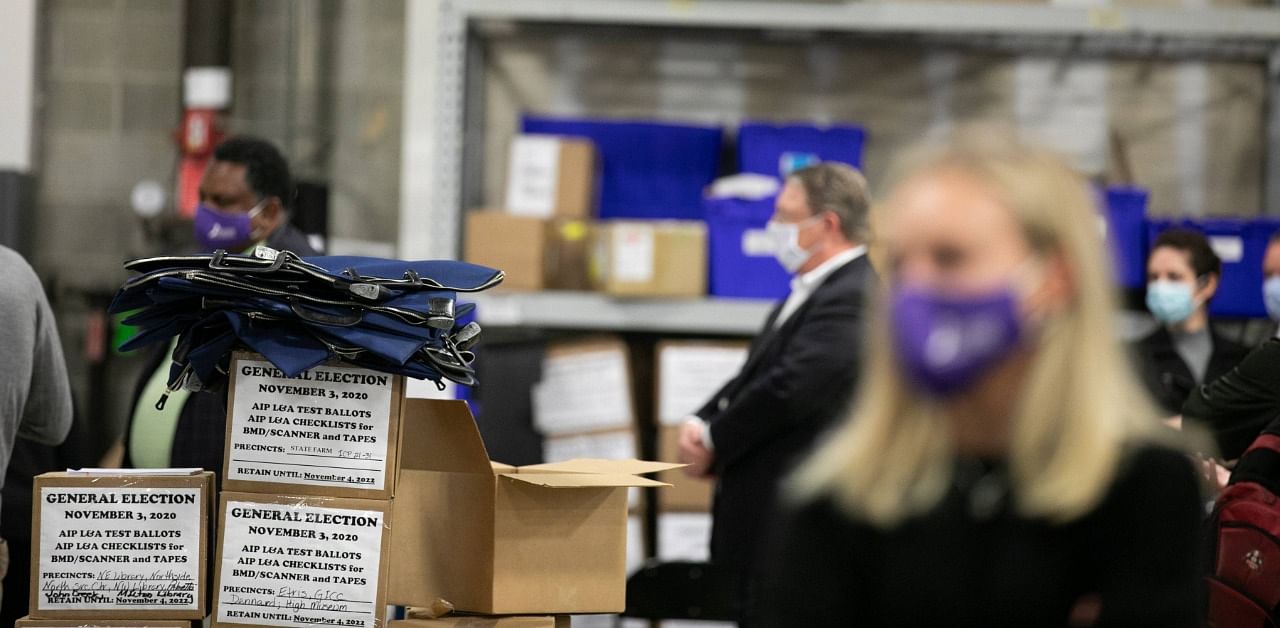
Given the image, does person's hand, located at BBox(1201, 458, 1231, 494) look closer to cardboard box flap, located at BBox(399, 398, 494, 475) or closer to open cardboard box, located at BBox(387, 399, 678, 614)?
open cardboard box, located at BBox(387, 399, 678, 614)

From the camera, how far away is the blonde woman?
108cm

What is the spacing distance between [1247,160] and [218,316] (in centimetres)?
437

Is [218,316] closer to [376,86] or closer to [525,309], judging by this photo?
[525,309]

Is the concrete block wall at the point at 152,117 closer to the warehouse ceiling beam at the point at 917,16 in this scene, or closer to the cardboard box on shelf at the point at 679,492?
the warehouse ceiling beam at the point at 917,16

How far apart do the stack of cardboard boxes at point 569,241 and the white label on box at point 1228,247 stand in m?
1.72

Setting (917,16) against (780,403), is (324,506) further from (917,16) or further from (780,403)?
(917,16)

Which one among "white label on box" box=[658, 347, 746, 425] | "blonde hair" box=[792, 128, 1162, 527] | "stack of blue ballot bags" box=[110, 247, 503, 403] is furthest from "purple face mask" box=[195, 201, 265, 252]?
"blonde hair" box=[792, 128, 1162, 527]

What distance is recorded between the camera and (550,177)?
15.7ft

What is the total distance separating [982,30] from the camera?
4.71 m

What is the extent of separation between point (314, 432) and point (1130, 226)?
11.2ft

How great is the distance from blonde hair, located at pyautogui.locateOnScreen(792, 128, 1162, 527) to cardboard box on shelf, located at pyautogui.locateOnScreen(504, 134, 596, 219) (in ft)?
11.9

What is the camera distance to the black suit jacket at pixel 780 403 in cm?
317

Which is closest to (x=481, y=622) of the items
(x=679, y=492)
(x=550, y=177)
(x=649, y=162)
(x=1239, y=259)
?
(x=679, y=492)

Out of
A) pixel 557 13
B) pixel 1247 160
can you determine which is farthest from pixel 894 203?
pixel 1247 160
